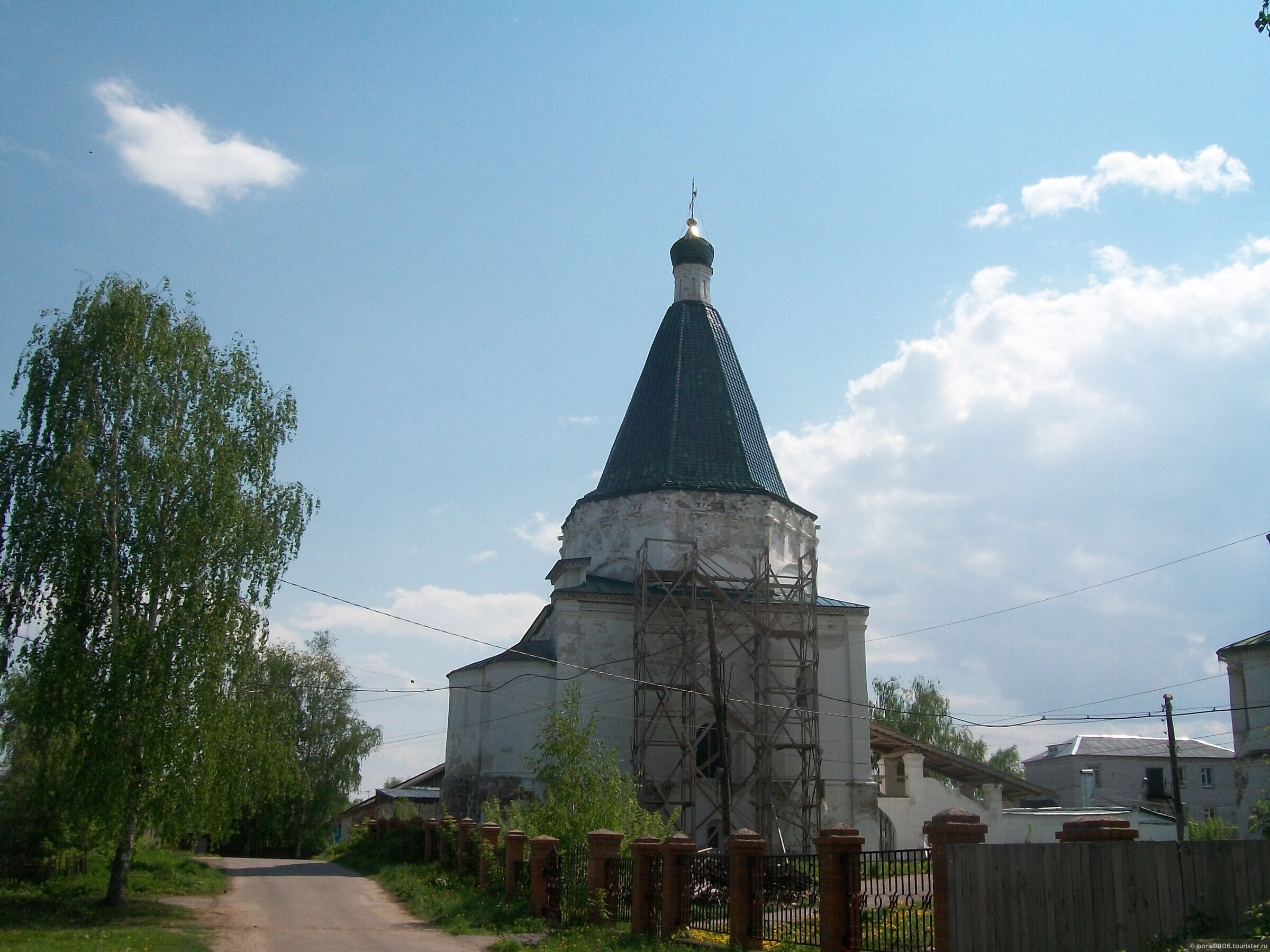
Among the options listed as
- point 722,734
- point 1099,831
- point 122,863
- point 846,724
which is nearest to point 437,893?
point 122,863

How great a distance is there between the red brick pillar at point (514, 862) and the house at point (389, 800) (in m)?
18.1

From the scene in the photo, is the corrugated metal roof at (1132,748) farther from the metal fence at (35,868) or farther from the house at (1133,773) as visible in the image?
the metal fence at (35,868)

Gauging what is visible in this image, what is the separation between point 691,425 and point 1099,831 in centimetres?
2133

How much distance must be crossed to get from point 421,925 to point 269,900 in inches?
170

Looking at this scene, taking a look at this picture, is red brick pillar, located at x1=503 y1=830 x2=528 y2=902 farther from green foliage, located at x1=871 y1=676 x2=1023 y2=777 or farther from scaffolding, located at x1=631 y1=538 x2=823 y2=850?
green foliage, located at x1=871 y1=676 x2=1023 y2=777

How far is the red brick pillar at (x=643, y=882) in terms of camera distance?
14.2 m

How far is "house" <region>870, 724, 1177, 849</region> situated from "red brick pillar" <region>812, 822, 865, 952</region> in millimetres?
17581

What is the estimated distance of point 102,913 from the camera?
52.1ft

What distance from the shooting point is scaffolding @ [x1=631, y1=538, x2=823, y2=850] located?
995 inches

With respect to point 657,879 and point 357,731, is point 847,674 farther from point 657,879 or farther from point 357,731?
point 357,731

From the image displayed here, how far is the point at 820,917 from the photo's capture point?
1120 centimetres

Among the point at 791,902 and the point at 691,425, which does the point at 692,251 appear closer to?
the point at 691,425

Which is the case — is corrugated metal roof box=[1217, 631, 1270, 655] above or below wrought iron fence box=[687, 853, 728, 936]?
above

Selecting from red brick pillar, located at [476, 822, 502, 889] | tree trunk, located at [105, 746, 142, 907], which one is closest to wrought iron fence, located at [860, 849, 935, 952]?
red brick pillar, located at [476, 822, 502, 889]
